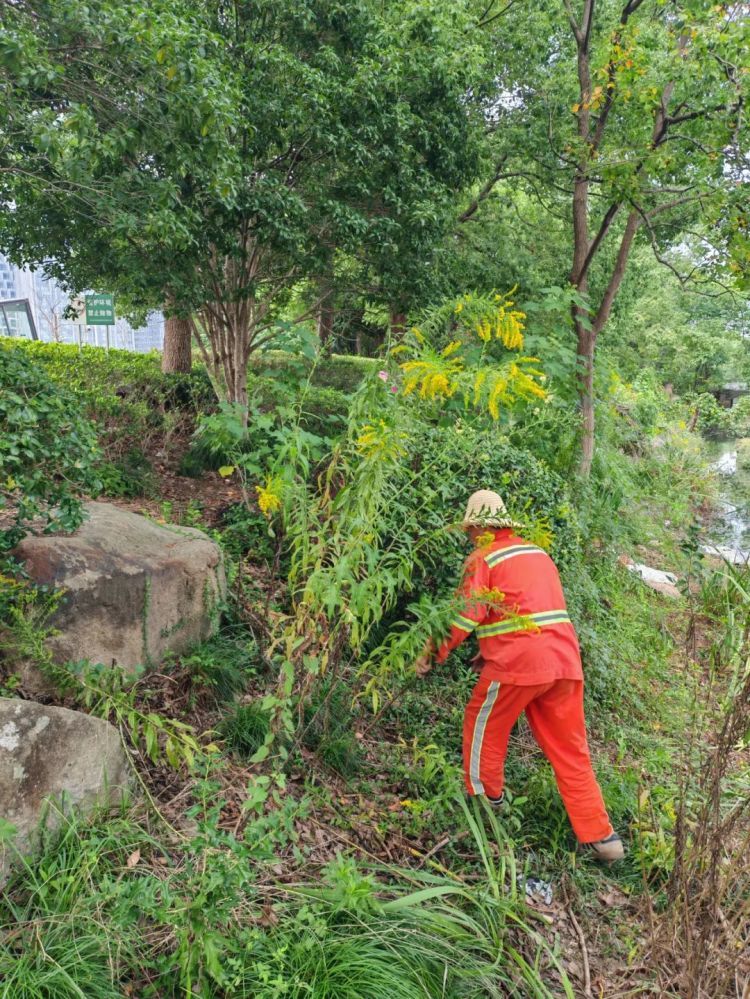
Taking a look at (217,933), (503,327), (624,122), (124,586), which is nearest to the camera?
(217,933)

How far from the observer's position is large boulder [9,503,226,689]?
337 centimetres

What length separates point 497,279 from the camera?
344 inches

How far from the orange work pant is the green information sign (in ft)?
20.3

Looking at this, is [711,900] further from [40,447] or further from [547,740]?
[40,447]

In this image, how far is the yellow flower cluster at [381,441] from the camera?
2730 millimetres

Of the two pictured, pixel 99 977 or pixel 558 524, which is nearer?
pixel 99 977

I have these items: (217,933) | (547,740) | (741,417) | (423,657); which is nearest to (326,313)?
(423,657)

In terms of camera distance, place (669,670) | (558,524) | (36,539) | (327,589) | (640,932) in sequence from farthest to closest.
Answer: (669,670) → (558,524) → (36,539) → (640,932) → (327,589)

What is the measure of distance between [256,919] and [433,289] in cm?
641

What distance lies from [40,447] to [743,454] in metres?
18.5

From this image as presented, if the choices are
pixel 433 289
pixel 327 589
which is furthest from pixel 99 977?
pixel 433 289

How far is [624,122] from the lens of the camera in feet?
27.1

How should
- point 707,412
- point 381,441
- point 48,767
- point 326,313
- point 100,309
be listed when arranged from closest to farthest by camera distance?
point 48,767 < point 381,441 < point 100,309 < point 326,313 < point 707,412

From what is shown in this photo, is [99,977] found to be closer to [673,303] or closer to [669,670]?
[669,670]
